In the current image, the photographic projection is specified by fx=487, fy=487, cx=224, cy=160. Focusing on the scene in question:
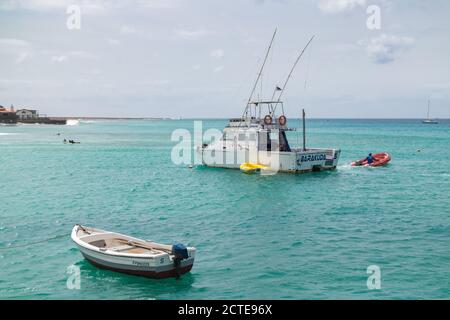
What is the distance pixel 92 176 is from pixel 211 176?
44.4ft

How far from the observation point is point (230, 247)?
2423 centimetres

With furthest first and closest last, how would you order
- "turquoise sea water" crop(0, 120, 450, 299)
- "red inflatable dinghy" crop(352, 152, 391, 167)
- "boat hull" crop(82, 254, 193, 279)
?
"red inflatable dinghy" crop(352, 152, 391, 167) < "boat hull" crop(82, 254, 193, 279) < "turquoise sea water" crop(0, 120, 450, 299)

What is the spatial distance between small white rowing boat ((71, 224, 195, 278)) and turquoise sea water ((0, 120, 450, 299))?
0.39 m

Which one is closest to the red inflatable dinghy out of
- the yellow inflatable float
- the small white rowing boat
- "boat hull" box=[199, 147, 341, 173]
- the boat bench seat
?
"boat hull" box=[199, 147, 341, 173]

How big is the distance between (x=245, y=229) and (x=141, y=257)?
9.84 meters

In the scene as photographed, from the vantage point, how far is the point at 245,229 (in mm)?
28219

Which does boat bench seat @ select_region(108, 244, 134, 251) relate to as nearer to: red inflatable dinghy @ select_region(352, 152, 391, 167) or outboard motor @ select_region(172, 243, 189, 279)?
outboard motor @ select_region(172, 243, 189, 279)

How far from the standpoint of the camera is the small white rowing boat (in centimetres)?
1955

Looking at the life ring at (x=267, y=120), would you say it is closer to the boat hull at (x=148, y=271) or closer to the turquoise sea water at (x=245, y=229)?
the turquoise sea water at (x=245, y=229)

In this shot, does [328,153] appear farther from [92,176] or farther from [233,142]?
[92,176]

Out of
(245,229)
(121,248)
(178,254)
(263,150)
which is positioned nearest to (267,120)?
(263,150)

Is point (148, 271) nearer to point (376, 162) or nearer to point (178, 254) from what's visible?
point (178, 254)
